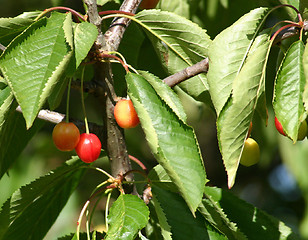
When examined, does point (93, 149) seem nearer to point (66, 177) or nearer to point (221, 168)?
point (66, 177)

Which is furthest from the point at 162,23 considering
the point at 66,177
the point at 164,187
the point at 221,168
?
the point at 221,168

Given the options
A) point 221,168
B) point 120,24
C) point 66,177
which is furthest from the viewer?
point 221,168

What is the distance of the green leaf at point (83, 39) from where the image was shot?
35.2 inches

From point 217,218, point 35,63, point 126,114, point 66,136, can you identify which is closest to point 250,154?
point 217,218

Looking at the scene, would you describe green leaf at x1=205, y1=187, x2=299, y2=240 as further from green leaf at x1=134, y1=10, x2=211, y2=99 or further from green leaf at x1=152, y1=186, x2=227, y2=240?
green leaf at x1=134, y1=10, x2=211, y2=99

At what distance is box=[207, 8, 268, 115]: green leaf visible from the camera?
950mm

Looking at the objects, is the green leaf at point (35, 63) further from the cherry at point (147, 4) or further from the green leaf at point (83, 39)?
the cherry at point (147, 4)

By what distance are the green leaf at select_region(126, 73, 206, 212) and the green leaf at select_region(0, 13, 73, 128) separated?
155mm

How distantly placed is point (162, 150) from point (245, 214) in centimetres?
45

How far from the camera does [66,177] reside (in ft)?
4.37

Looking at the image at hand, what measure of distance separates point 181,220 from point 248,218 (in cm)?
17

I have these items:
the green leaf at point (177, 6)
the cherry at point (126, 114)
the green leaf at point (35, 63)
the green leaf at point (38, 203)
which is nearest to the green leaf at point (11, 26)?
the green leaf at point (35, 63)

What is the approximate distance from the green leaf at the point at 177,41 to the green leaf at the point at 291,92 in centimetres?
23

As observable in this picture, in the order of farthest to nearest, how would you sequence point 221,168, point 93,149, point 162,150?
point 221,168, point 93,149, point 162,150
